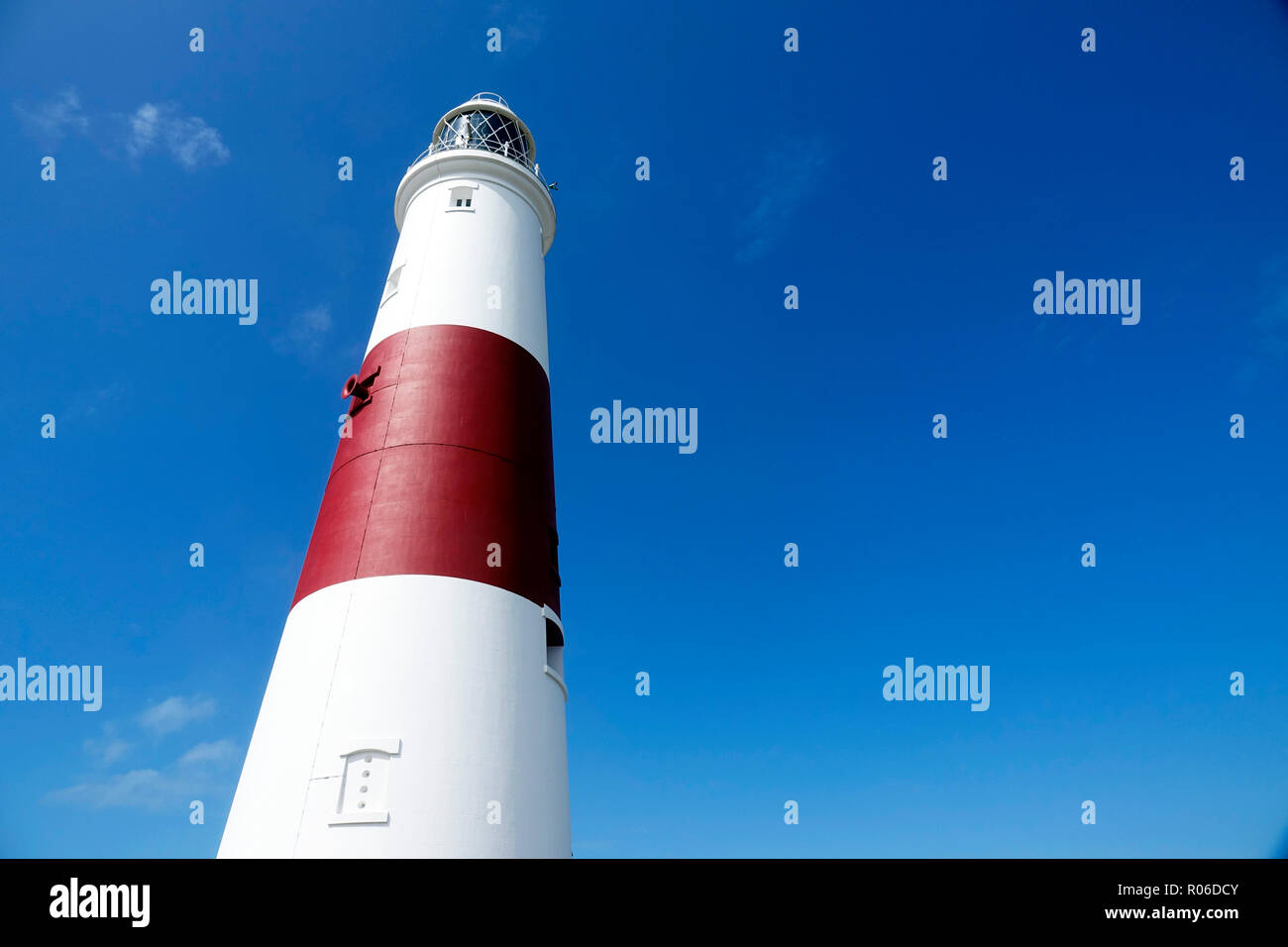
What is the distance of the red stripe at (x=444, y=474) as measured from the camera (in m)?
10.0

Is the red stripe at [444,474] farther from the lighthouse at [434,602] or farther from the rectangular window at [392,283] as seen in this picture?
the rectangular window at [392,283]

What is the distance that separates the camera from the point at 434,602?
31.1 feet

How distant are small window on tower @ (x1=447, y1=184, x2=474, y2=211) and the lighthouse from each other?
5cm

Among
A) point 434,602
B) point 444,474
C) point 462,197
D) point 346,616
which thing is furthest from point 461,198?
point 346,616

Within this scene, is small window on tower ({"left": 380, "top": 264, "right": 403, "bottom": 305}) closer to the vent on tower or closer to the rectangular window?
the rectangular window

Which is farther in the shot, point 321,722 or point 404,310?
point 404,310

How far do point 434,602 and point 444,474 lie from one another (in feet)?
6.34

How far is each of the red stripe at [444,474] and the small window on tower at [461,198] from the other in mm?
2940

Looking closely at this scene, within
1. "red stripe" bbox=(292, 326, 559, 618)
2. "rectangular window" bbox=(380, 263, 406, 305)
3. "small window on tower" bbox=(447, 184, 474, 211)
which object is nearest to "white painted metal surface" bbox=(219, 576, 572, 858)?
"red stripe" bbox=(292, 326, 559, 618)

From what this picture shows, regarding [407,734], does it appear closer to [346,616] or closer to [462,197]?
[346,616]
